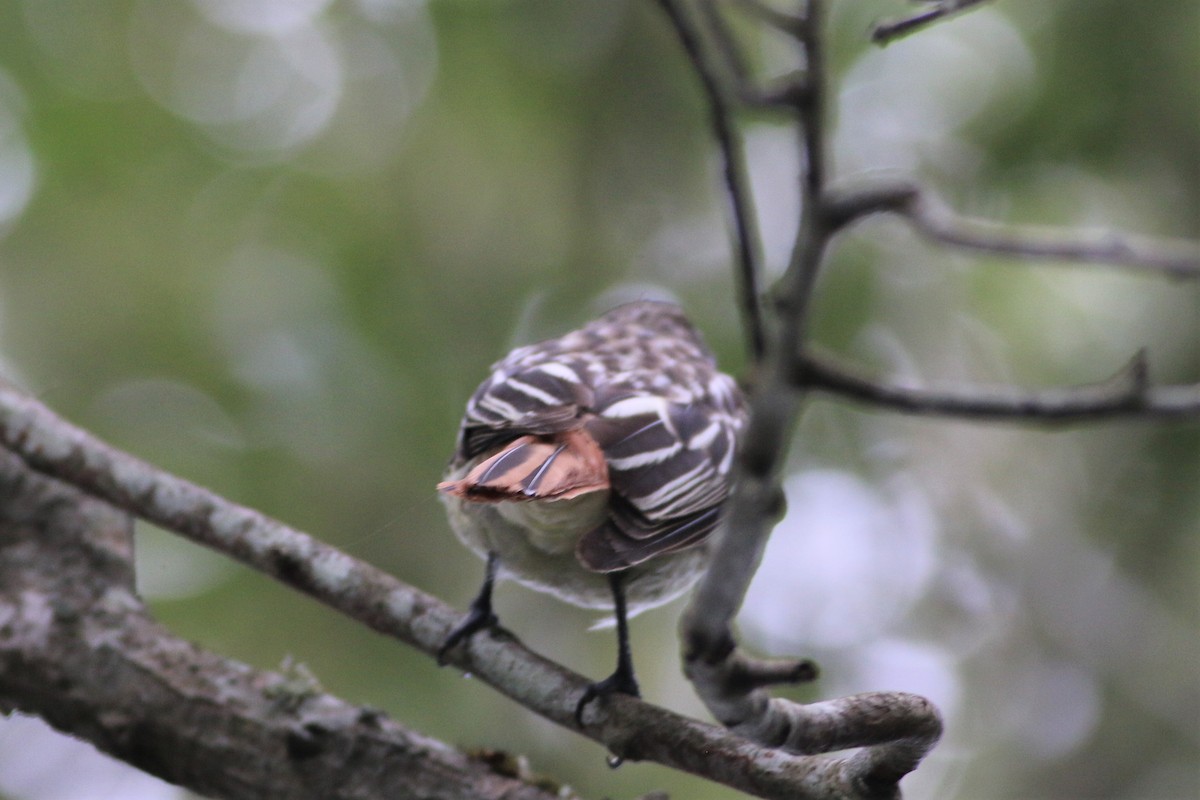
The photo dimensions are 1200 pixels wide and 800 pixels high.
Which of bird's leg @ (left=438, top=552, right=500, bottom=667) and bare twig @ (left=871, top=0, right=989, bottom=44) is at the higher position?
bare twig @ (left=871, top=0, right=989, bottom=44)

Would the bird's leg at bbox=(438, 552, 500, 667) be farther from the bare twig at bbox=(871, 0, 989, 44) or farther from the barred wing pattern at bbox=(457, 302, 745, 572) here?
the bare twig at bbox=(871, 0, 989, 44)

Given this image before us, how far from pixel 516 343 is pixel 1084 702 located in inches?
162

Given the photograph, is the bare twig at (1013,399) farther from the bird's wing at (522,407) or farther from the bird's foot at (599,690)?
the bird's wing at (522,407)

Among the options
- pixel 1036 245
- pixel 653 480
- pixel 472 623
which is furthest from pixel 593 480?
pixel 1036 245

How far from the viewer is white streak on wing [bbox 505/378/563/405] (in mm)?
3141

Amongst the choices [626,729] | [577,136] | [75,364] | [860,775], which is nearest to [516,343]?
[577,136]

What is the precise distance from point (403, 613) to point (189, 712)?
622mm

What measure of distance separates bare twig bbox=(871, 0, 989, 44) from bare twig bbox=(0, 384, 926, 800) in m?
1.23

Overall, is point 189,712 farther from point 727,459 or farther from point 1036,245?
point 1036,245

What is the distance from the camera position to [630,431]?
3098mm

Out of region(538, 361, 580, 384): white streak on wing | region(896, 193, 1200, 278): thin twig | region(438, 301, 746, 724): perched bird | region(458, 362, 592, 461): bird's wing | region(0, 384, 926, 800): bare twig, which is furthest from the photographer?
region(538, 361, 580, 384): white streak on wing

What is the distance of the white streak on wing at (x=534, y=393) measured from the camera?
3.14m

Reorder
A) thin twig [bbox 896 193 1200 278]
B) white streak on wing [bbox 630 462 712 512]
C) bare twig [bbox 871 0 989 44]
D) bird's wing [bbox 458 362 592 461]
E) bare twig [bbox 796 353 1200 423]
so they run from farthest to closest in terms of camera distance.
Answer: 1. bird's wing [bbox 458 362 592 461]
2. white streak on wing [bbox 630 462 712 512]
3. bare twig [bbox 871 0 989 44]
4. thin twig [bbox 896 193 1200 278]
5. bare twig [bbox 796 353 1200 423]

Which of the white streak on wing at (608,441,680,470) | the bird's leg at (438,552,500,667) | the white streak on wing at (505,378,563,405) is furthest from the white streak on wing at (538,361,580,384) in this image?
the bird's leg at (438,552,500,667)
